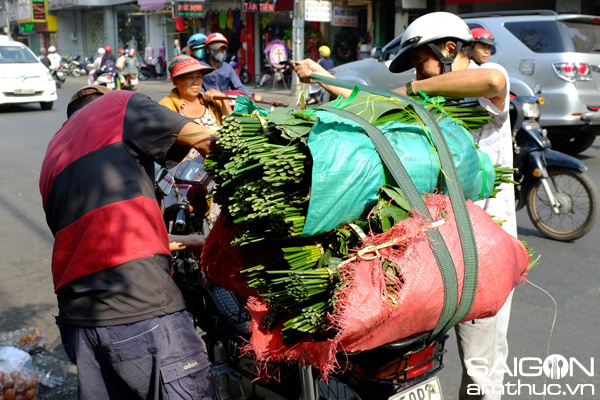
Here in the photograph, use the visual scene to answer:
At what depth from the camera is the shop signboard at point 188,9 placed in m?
27.1

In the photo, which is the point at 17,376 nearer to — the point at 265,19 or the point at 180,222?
the point at 180,222

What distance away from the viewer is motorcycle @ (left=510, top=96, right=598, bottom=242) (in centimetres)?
565

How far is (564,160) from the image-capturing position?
18.8 ft

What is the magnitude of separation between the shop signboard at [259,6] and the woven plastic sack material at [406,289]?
2267 centimetres

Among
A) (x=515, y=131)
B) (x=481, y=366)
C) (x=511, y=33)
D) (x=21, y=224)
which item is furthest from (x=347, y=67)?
(x=481, y=366)

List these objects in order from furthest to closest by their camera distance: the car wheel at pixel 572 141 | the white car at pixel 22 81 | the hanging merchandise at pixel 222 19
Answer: the hanging merchandise at pixel 222 19
the white car at pixel 22 81
the car wheel at pixel 572 141

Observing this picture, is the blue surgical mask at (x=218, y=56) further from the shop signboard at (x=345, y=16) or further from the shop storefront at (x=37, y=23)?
the shop storefront at (x=37, y=23)

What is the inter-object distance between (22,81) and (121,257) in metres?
16.1

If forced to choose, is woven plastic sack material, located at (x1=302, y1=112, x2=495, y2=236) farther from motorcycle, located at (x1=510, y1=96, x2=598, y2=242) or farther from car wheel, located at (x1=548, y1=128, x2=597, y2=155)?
car wheel, located at (x1=548, y1=128, x2=597, y2=155)

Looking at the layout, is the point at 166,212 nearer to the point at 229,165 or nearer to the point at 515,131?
the point at 229,165

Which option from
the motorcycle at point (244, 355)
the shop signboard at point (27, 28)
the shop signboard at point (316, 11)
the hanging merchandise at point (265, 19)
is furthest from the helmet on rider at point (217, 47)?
the shop signboard at point (27, 28)

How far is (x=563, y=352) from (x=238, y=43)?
25740 millimetres

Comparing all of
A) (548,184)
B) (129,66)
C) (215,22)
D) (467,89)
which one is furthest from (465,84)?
(215,22)

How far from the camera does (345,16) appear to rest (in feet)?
75.6
